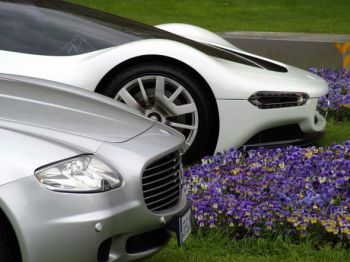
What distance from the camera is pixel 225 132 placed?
6.50 meters

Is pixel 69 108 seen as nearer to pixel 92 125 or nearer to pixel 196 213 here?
pixel 92 125

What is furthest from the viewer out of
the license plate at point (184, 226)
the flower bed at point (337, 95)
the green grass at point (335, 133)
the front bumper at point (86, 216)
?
the flower bed at point (337, 95)

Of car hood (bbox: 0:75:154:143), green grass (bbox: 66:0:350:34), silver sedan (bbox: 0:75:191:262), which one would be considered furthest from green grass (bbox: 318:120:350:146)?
green grass (bbox: 66:0:350:34)

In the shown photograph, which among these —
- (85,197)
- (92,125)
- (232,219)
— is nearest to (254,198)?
(232,219)

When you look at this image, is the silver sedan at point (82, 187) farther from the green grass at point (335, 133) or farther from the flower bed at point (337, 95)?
the flower bed at point (337, 95)

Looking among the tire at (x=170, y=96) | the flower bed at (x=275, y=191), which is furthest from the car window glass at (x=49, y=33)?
the flower bed at (x=275, y=191)

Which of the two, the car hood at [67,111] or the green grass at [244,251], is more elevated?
the car hood at [67,111]

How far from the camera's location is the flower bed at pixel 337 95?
8.41 metres

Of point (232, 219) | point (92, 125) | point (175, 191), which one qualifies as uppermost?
point (92, 125)

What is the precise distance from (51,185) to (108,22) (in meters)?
3.68

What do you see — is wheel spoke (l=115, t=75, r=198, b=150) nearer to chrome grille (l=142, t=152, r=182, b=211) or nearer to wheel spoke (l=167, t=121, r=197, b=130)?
wheel spoke (l=167, t=121, r=197, b=130)

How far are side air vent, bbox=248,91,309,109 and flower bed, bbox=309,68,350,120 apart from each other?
1722 mm

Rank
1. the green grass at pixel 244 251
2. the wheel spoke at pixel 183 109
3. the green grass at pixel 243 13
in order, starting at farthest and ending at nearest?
the green grass at pixel 243 13, the wheel spoke at pixel 183 109, the green grass at pixel 244 251

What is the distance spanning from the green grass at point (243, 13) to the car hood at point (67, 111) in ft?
37.9
